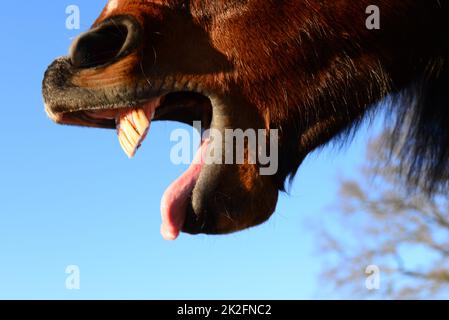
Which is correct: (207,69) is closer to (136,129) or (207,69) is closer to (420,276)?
(136,129)

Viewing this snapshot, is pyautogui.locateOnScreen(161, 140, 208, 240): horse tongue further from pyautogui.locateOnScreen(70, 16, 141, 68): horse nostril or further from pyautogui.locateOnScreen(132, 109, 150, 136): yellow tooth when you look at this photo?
pyautogui.locateOnScreen(70, 16, 141, 68): horse nostril

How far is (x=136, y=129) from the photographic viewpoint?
8.48 feet

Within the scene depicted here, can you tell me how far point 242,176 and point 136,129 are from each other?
1.53ft

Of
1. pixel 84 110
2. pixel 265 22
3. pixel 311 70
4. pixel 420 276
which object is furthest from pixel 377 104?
pixel 420 276

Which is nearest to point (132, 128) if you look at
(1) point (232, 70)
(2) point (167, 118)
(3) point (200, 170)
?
(2) point (167, 118)

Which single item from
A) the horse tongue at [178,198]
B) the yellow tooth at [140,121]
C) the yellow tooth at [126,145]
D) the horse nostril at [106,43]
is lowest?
the horse tongue at [178,198]

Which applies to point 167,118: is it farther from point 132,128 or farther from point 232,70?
point 232,70

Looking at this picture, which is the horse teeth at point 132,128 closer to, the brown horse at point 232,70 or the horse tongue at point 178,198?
the brown horse at point 232,70

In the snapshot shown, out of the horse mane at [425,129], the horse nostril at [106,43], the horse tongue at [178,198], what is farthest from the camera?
the horse mane at [425,129]

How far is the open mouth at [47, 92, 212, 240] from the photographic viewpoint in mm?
2594

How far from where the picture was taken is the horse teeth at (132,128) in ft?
8.45

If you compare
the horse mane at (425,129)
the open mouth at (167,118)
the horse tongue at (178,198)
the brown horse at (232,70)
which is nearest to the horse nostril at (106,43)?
the brown horse at (232,70)

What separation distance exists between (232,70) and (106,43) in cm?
52

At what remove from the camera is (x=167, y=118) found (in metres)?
2.76
